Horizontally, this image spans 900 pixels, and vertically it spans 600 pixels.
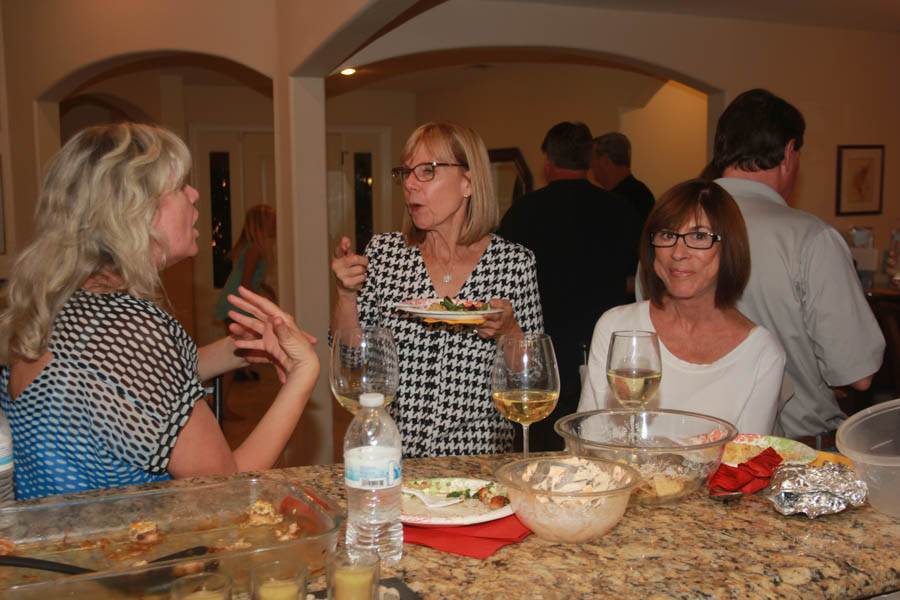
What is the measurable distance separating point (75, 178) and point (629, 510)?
115cm

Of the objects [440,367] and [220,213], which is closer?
[440,367]

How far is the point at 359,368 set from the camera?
1.31 meters

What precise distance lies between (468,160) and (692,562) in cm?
145

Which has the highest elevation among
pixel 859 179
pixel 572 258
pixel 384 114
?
pixel 384 114

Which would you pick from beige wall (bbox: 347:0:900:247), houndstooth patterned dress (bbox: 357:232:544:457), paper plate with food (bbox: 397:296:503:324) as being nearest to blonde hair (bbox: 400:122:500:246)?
houndstooth patterned dress (bbox: 357:232:544:457)

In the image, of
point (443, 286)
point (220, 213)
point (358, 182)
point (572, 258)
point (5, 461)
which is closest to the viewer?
point (5, 461)

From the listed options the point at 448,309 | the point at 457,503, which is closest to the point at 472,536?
the point at 457,503

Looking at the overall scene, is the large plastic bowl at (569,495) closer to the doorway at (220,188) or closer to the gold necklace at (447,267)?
the gold necklace at (447,267)

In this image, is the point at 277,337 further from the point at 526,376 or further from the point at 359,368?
the point at 526,376

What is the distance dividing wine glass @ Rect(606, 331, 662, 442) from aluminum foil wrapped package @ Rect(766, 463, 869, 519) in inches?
10.4

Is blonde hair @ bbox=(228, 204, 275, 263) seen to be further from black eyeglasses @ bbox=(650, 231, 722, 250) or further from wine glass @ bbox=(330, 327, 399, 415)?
wine glass @ bbox=(330, 327, 399, 415)

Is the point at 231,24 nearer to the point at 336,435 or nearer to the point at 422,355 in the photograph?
the point at 336,435

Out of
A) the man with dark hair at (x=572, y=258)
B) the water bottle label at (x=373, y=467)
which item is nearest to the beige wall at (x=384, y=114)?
the man with dark hair at (x=572, y=258)

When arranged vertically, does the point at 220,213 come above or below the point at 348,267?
above
